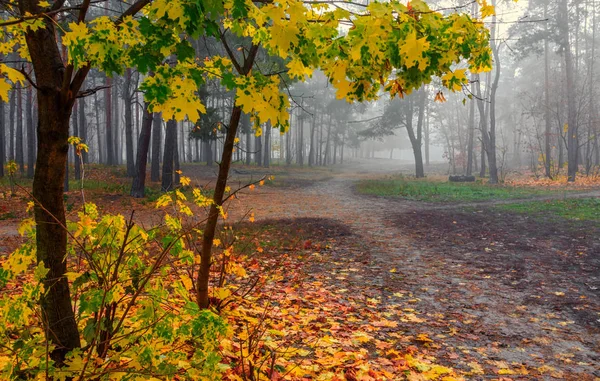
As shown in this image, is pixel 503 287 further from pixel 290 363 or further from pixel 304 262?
pixel 290 363

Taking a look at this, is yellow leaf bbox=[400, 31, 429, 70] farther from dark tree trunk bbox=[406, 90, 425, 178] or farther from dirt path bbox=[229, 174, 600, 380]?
dark tree trunk bbox=[406, 90, 425, 178]

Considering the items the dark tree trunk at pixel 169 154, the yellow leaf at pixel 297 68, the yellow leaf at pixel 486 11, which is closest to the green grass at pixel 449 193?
the dark tree trunk at pixel 169 154

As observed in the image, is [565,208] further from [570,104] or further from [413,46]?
[570,104]

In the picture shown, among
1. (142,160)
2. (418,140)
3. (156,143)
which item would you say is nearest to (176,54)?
(142,160)

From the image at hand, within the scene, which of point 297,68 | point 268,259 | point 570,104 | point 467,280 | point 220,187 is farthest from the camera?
point 570,104

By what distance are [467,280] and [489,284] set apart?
1.12ft

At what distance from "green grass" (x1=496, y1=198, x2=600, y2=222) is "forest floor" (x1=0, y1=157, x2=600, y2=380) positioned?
511 mm

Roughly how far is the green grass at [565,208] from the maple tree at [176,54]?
36.0 ft

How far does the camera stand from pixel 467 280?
21.2 ft

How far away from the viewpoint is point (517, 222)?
1085 cm

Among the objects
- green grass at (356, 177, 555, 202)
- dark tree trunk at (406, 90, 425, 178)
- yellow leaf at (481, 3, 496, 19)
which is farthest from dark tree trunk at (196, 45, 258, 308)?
dark tree trunk at (406, 90, 425, 178)

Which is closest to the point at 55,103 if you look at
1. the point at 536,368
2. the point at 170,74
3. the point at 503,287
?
the point at 170,74

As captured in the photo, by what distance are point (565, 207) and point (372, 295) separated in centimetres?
1044

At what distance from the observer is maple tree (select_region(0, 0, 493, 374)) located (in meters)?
2.12
